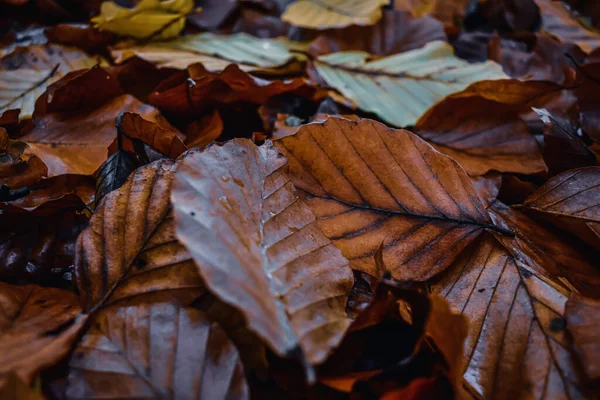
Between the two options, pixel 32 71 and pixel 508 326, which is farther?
pixel 32 71

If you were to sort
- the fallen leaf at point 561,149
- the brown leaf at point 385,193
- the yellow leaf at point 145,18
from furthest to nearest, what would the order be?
the yellow leaf at point 145,18 < the fallen leaf at point 561,149 < the brown leaf at point 385,193

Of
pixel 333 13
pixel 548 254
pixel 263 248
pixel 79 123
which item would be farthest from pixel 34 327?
pixel 333 13

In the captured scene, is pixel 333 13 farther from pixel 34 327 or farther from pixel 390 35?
pixel 34 327

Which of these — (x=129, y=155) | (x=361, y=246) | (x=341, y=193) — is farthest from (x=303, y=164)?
(x=129, y=155)

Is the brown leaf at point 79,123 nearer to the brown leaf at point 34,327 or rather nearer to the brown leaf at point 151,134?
the brown leaf at point 151,134

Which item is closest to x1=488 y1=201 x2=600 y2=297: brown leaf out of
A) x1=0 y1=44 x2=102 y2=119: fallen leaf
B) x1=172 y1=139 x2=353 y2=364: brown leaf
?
x1=172 y1=139 x2=353 y2=364: brown leaf

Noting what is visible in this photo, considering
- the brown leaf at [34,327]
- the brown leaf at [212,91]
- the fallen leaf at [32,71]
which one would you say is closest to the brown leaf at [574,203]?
the brown leaf at [212,91]
